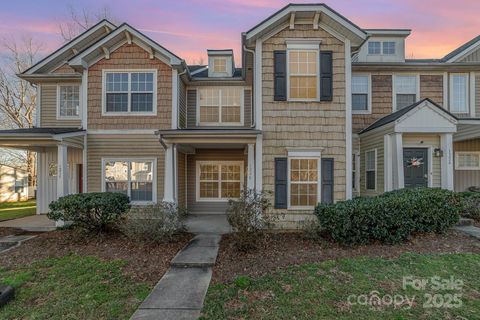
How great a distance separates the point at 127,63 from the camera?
9344mm

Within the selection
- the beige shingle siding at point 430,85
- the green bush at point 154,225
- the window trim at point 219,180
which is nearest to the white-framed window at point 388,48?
the beige shingle siding at point 430,85

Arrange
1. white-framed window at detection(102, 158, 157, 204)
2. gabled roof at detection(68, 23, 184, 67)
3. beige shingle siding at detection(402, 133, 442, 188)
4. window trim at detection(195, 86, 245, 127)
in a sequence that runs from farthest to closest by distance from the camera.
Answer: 1. window trim at detection(195, 86, 245, 127)
2. white-framed window at detection(102, 158, 157, 204)
3. gabled roof at detection(68, 23, 184, 67)
4. beige shingle siding at detection(402, 133, 442, 188)

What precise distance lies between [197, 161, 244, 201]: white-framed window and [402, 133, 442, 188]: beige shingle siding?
618 cm

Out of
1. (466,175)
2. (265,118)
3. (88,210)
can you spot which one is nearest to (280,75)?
(265,118)

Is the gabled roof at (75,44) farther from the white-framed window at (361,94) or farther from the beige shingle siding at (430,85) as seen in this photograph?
the beige shingle siding at (430,85)

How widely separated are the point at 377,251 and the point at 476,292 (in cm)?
185

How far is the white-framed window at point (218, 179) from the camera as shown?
37.1ft

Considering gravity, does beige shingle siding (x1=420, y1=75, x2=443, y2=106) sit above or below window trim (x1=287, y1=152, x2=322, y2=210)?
above

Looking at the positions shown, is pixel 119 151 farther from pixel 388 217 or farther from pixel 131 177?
pixel 388 217

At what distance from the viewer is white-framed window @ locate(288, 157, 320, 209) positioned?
795cm

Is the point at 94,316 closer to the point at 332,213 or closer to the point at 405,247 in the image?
the point at 332,213

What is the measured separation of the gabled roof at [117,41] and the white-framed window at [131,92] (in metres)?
0.72

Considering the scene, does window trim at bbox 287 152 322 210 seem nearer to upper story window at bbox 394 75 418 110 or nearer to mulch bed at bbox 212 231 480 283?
mulch bed at bbox 212 231 480 283

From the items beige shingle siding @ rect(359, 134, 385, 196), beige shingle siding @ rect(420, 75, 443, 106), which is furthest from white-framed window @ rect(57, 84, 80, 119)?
beige shingle siding @ rect(420, 75, 443, 106)
